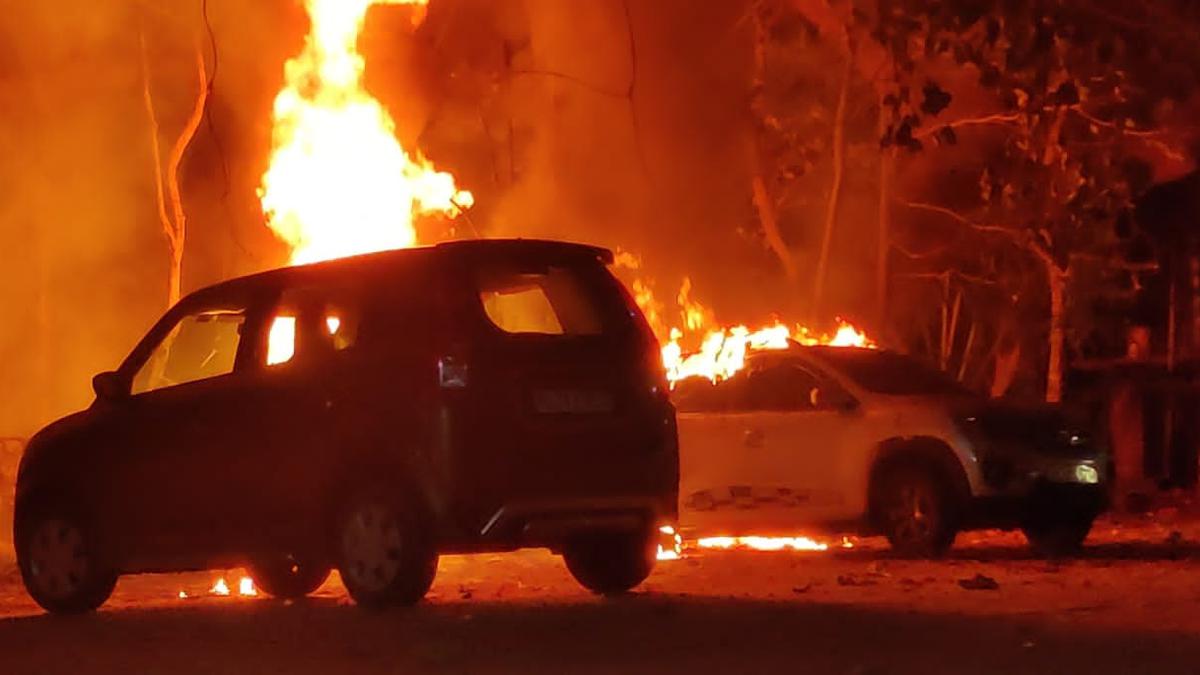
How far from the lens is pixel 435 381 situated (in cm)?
1111

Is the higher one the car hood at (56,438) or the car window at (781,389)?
the car window at (781,389)

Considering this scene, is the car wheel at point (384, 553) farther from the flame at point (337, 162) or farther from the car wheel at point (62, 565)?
the flame at point (337, 162)

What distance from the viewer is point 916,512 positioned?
1501 centimetres

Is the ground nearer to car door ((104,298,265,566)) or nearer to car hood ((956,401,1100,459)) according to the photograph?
car door ((104,298,265,566))

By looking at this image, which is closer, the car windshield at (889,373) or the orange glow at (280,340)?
the orange glow at (280,340)

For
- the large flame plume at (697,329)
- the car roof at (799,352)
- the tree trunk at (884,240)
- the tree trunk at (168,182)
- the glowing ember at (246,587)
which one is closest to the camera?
the glowing ember at (246,587)

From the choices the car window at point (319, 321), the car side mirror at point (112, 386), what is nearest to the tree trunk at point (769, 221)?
the car side mirror at point (112, 386)

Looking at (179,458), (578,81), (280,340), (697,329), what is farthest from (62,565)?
(578,81)

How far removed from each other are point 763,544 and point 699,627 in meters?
6.93

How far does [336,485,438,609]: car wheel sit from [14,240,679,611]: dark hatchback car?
0.01 m

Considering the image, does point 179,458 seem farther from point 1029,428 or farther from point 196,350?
point 1029,428

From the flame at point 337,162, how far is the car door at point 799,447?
198 inches

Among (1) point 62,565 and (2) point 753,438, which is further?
(2) point 753,438

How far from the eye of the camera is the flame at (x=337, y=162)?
65.4ft
